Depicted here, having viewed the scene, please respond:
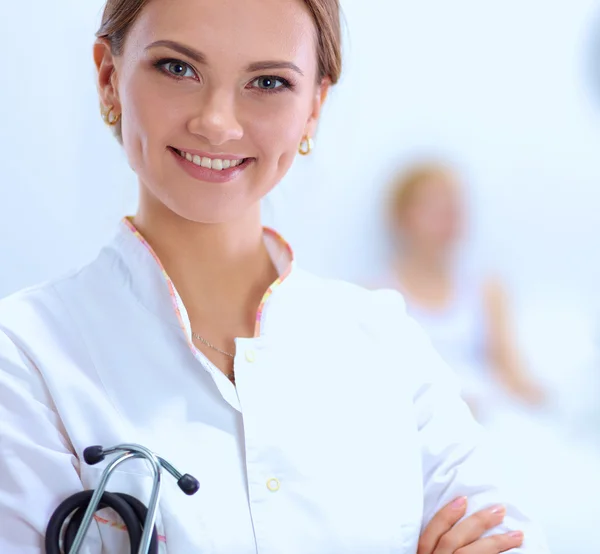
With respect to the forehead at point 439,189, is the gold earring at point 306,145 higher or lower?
higher

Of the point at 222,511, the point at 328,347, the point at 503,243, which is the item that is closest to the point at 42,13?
the point at 328,347

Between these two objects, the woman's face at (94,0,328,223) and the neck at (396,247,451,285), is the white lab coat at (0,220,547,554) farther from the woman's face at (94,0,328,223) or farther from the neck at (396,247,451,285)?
the neck at (396,247,451,285)

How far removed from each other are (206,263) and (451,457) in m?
0.45

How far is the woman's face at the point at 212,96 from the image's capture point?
1.09 meters

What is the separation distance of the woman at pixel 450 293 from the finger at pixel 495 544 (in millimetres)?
1558

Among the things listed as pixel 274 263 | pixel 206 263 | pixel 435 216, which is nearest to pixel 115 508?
pixel 206 263

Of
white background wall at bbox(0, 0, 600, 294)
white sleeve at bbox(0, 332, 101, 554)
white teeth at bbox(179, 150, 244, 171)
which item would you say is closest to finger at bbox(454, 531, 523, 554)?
white sleeve at bbox(0, 332, 101, 554)

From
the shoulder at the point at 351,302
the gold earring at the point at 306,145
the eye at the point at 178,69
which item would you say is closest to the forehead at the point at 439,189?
the shoulder at the point at 351,302

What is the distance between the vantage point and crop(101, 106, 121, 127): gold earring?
1221 millimetres

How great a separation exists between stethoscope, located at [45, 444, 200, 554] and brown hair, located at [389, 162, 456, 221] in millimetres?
1958

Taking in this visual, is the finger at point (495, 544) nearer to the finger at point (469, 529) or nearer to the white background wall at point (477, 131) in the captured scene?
the finger at point (469, 529)

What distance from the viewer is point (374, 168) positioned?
2.76 metres

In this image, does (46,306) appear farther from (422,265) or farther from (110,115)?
(422,265)

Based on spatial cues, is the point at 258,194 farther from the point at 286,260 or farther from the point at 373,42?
the point at 373,42
